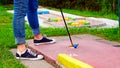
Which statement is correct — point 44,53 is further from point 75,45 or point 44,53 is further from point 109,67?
point 109,67

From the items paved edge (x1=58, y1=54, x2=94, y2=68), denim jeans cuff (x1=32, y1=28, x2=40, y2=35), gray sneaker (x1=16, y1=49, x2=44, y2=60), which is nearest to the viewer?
paved edge (x1=58, y1=54, x2=94, y2=68)

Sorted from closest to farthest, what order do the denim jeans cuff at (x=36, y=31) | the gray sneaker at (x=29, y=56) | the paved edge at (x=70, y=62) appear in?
1. the paved edge at (x=70, y=62)
2. the gray sneaker at (x=29, y=56)
3. the denim jeans cuff at (x=36, y=31)

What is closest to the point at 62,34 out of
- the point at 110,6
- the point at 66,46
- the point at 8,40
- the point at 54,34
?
the point at 54,34

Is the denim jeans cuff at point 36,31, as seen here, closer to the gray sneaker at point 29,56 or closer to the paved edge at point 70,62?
the gray sneaker at point 29,56

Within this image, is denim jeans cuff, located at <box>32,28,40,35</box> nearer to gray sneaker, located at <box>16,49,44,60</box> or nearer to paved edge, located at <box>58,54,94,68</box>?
gray sneaker, located at <box>16,49,44,60</box>

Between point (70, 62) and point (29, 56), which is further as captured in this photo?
point (29, 56)

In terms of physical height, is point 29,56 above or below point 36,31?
below

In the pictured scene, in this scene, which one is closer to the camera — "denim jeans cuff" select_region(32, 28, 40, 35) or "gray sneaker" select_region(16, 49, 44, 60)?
"gray sneaker" select_region(16, 49, 44, 60)

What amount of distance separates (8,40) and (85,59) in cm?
201

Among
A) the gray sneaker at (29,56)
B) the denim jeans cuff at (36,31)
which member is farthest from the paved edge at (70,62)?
the denim jeans cuff at (36,31)

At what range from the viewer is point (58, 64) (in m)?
3.54

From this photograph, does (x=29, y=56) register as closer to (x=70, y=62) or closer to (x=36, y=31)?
(x=36, y=31)

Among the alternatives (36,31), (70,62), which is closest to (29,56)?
(36,31)

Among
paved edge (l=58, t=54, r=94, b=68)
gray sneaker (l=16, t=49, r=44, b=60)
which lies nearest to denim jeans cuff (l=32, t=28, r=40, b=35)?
gray sneaker (l=16, t=49, r=44, b=60)
